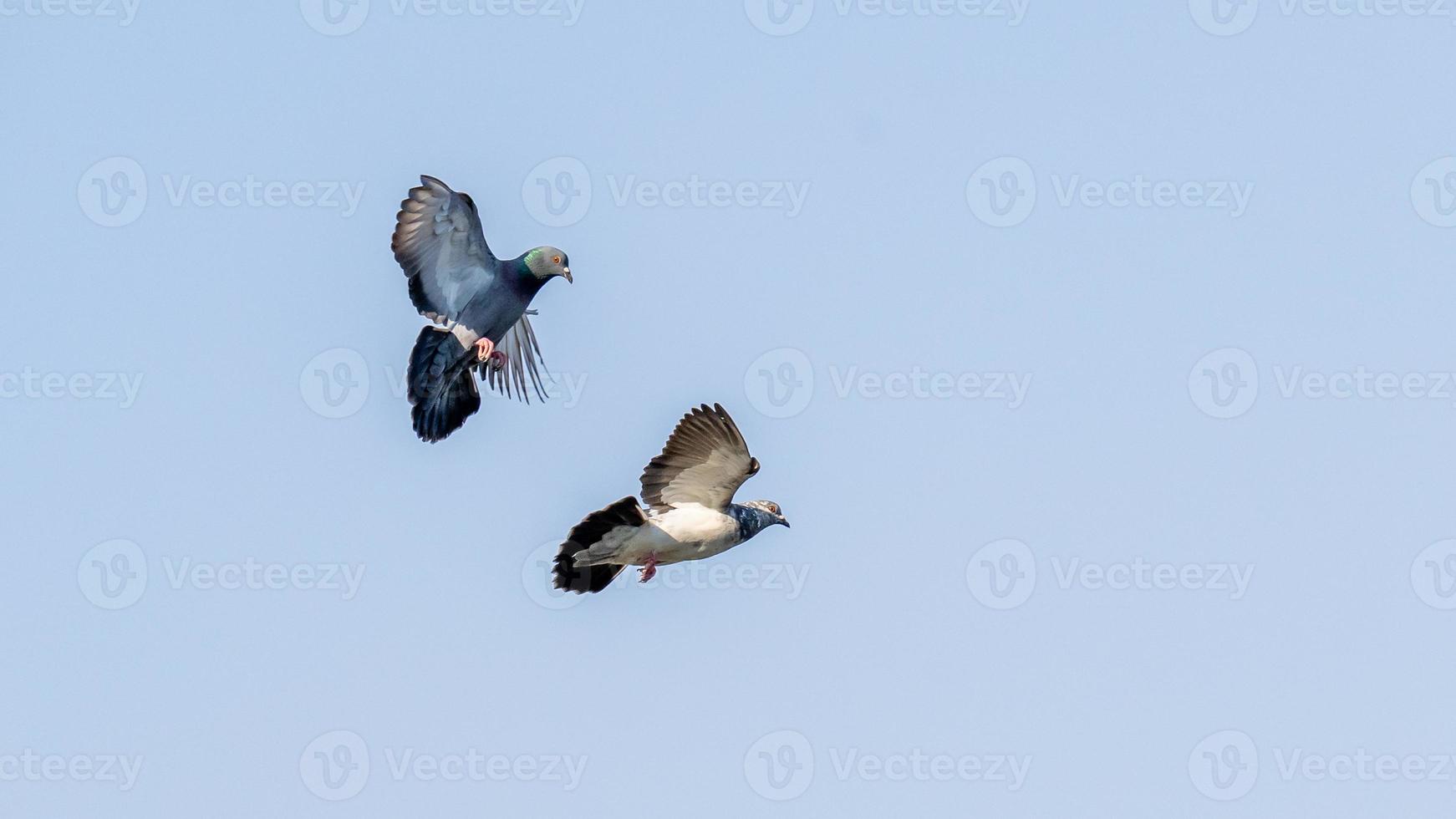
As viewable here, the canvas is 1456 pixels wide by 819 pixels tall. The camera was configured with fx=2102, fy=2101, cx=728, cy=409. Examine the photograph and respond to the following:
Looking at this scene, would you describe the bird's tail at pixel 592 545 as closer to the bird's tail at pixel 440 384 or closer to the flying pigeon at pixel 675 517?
the flying pigeon at pixel 675 517

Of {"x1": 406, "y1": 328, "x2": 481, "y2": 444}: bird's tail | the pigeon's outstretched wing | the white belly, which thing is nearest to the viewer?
the pigeon's outstretched wing

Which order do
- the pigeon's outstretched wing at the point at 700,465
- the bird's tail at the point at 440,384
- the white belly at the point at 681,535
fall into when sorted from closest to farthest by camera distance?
the pigeon's outstretched wing at the point at 700,465 → the white belly at the point at 681,535 → the bird's tail at the point at 440,384

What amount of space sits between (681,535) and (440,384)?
4.11m

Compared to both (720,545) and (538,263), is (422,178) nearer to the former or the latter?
(538,263)

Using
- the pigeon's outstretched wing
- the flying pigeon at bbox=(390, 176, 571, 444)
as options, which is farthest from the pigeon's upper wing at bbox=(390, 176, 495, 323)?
the pigeon's outstretched wing

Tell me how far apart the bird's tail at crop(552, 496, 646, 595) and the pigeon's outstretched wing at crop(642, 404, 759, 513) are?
0.51 meters

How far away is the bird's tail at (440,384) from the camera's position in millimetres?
27484

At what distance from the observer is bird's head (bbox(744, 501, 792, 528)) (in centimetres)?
2703

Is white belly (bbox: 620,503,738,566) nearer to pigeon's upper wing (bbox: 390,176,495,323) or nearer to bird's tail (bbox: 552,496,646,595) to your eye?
bird's tail (bbox: 552,496,646,595)

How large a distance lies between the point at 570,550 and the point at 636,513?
986 millimetres

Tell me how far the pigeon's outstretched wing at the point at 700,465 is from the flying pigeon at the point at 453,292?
127 inches

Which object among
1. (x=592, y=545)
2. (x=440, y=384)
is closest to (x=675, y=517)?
(x=592, y=545)

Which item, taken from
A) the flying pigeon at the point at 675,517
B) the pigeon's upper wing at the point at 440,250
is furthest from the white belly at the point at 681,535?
the pigeon's upper wing at the point at 440,250

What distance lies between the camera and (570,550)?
2580 centimetres
